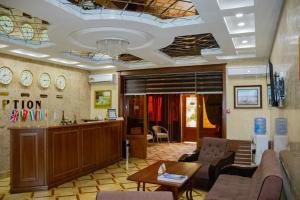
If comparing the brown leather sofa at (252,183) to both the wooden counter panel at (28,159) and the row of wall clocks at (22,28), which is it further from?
the row of wall clocks at (22,28)

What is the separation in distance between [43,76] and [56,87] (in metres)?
0.48

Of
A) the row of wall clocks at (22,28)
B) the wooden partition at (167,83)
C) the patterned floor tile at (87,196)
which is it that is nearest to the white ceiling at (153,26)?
the row of wall clocks at (22,28)

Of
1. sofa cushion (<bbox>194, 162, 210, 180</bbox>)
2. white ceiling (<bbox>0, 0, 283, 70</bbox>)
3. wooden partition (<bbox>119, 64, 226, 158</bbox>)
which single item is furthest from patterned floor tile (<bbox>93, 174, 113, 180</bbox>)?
white ceiling (<bbox>0, 0, 283, 70</bbox>)

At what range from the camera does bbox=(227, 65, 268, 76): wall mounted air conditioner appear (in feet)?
18.4

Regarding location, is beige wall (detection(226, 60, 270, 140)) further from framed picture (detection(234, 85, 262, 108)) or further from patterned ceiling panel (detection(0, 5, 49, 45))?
patterned ceiling panel (detection(0, 5, 49, 45))

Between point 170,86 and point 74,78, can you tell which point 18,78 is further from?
point 170,86

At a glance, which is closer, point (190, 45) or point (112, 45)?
point (112, 45)

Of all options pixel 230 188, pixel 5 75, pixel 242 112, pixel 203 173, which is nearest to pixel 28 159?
pixel 5 75

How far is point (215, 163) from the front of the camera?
4.41 metres

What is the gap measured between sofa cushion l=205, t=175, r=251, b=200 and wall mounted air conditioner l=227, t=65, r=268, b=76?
2650 millimetres

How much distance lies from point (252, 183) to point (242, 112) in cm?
303

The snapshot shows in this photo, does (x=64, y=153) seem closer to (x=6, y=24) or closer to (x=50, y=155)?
(x=50, y=155)

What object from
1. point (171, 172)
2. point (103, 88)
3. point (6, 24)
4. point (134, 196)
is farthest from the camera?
point (103, 88)

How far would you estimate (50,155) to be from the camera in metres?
4.64
